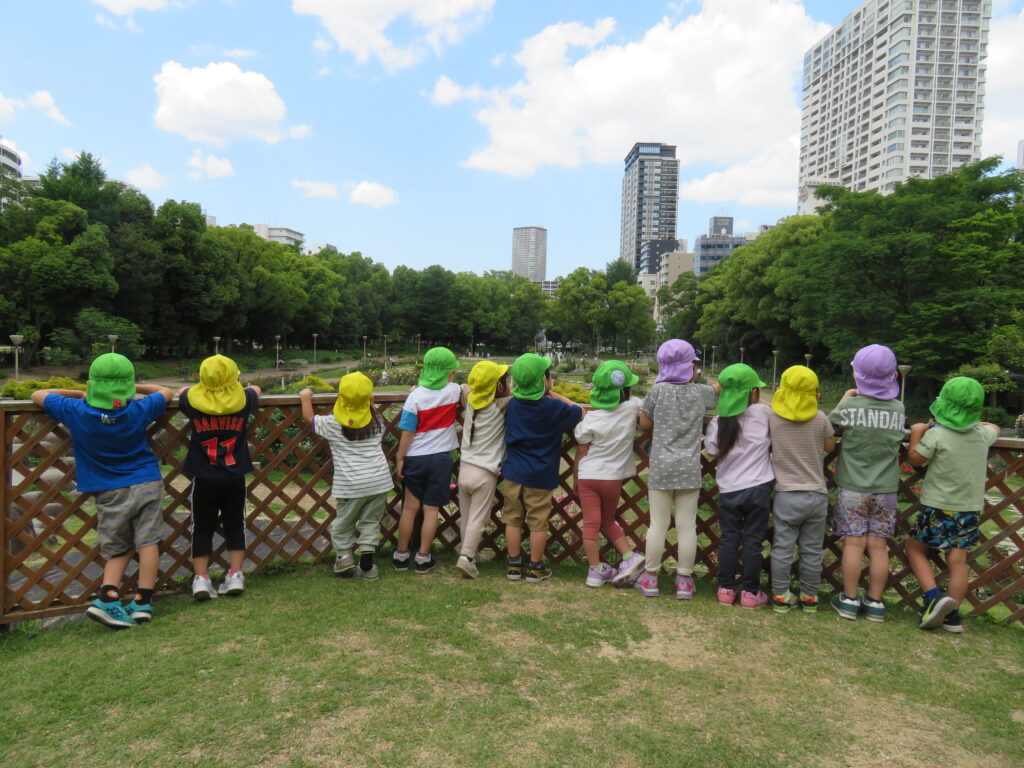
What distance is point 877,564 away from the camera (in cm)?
377

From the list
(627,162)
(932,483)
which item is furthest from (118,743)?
(627,162)

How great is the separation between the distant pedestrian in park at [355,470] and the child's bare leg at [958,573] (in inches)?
140

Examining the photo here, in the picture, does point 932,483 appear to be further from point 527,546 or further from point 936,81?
point 936,81

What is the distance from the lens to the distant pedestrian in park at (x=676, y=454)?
390 centimetres

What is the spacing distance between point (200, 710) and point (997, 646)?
4.23 m

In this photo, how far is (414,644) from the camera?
324cm

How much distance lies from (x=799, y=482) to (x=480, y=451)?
2.04 metres

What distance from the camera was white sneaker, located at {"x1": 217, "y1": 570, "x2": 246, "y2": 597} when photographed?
3.83 meters

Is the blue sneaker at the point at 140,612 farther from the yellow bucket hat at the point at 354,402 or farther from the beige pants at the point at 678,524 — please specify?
the beige pants at the point at 678,524

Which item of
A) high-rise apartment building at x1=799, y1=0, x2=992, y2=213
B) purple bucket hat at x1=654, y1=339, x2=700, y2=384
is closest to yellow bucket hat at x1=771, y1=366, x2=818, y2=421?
purple bucket hat at x1=654, y1=339, x2=700, y2=384

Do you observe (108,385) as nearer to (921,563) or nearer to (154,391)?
(154,391)

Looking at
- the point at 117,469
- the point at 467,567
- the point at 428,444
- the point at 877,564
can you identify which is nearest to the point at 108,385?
the point at 117,469

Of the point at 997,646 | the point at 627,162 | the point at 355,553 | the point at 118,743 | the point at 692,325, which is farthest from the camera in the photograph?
the point at 627,162

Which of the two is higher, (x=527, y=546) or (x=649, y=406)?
(x=649, y=406)
